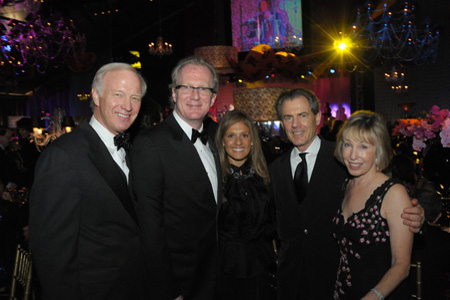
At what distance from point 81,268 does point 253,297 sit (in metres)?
1.30

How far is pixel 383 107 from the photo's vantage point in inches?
497

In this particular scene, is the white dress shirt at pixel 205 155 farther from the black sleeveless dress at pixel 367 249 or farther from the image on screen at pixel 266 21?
the image on screen at pixel 266 21

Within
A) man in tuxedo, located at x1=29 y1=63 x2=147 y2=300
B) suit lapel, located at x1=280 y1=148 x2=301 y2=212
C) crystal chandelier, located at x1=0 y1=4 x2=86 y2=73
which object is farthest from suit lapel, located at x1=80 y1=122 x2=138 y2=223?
crystal chandelier, located at x1=0 y1=4 x2=86 y2=73

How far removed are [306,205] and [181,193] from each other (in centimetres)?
86

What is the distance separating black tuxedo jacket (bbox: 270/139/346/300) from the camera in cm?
237

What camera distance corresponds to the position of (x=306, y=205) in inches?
95.6

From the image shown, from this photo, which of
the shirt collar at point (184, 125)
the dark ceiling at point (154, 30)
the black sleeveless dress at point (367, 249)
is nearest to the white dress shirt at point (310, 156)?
the black sleeveless dress at point (367, 249)

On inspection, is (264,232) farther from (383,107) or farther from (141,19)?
(141,19)

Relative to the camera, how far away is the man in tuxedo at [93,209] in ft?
5.31

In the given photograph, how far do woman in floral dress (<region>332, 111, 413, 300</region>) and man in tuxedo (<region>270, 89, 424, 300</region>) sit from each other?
24cm

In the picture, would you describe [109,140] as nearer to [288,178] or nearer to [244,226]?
[244,226]

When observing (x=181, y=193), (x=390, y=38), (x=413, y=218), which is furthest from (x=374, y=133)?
(x=390, y=38)

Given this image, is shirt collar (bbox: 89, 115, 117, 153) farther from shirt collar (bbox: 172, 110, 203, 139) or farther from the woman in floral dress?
the woman in floral dress

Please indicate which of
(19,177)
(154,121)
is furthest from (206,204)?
(19,177)
